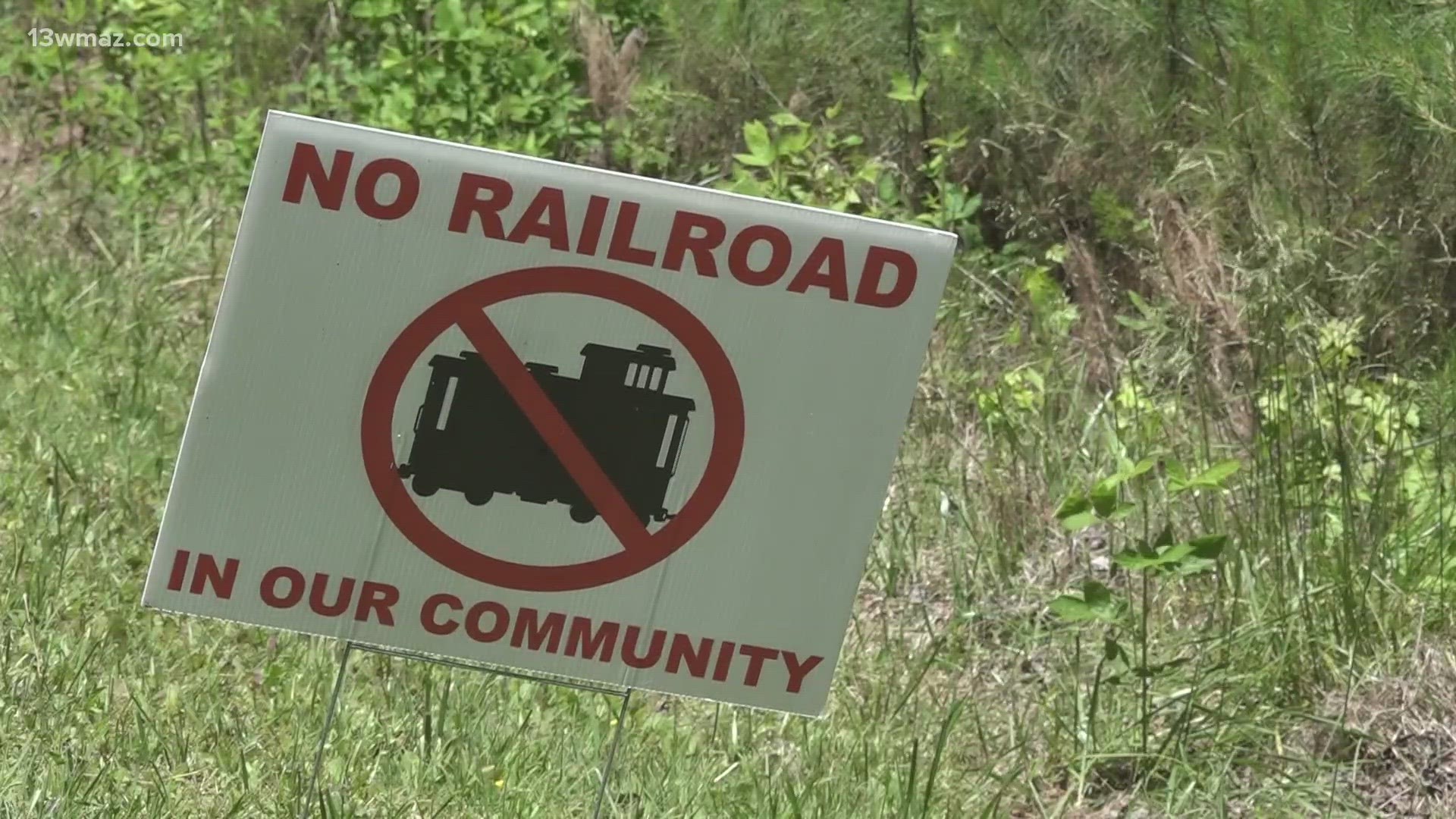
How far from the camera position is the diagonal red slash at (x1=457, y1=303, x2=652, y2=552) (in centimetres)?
213

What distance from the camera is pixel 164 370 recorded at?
4750mm

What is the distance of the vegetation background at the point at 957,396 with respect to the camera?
3047mm

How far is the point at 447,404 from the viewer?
2145mm

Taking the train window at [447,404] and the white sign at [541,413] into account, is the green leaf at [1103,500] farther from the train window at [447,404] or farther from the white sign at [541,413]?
the train window at [447,404]

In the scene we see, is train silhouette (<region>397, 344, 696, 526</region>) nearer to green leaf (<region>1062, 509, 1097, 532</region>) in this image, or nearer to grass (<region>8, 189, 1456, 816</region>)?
grass (<region>8, 189, 1456, 816</region>)

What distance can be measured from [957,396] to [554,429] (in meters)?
2.70

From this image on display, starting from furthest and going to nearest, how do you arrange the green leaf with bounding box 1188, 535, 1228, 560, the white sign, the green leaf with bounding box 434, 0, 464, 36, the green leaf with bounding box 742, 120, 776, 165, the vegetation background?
the green leaf with bounding box 434, 0, 464, 36 < the green leaf with bounding box 742, 120, 776, 165 < the vegetation background < the green leaf with bounding box 1188, 535, 1228, 560 < the white sign

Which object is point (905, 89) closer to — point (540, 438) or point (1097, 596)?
point (1097, 596)

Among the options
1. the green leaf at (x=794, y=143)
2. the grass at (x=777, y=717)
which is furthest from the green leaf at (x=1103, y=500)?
the green leaf at (x=794, y=143)

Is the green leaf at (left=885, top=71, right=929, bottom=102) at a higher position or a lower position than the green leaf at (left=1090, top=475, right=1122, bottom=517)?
higher

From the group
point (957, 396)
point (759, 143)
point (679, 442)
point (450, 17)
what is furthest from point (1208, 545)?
point (450, 17)

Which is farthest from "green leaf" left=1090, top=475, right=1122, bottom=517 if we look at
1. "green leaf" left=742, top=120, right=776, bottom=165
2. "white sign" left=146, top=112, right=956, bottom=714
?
"green leaf" left=742, top=120, right=776, bottom=165

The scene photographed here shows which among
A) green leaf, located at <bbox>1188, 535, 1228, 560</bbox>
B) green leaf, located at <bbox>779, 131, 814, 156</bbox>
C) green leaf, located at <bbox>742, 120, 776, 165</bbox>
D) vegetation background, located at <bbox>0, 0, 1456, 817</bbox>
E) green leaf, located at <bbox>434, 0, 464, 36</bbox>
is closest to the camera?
green leaf, located at <bbox>1188, 535, 1228, 560</bbox>

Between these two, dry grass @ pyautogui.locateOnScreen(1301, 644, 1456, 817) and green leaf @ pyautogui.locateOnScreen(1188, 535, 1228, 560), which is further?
dry grass @ pyautogui.locateOnScreen(1301, 644, 1456, 817)
